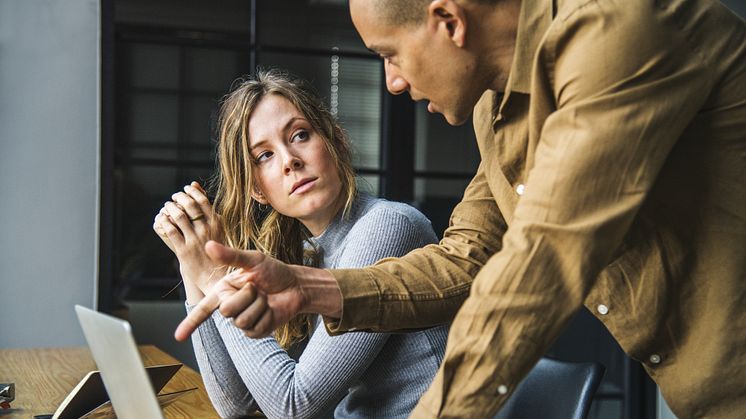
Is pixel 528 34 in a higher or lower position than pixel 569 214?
higher

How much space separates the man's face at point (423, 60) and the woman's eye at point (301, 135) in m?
0.81

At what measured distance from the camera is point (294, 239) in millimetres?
2096

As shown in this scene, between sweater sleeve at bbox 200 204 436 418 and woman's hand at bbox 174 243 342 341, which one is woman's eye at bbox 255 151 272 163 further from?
woman's hand at bbox 174 243 342 341

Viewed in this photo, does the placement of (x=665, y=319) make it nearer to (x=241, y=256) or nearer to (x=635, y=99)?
(x=635, y=99)

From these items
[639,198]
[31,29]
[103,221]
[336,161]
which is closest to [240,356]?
[336,161]

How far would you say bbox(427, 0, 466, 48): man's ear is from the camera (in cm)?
108

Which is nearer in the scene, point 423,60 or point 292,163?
point 423,60

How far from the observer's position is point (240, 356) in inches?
67.4

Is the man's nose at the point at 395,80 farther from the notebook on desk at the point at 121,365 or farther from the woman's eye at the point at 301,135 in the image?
the woman's eye at the point at 301,135

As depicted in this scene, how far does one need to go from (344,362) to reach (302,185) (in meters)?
0.45

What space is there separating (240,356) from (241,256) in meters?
0.64

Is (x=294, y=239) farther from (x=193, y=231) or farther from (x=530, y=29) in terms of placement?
(x=530, y=29)

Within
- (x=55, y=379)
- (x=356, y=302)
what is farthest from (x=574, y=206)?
(x=55, y=379)

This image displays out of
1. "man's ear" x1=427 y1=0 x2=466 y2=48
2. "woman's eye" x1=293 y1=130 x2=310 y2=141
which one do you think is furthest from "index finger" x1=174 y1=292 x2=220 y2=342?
"woman's eye" x1=293 y1=130 x2=310 y2=141
